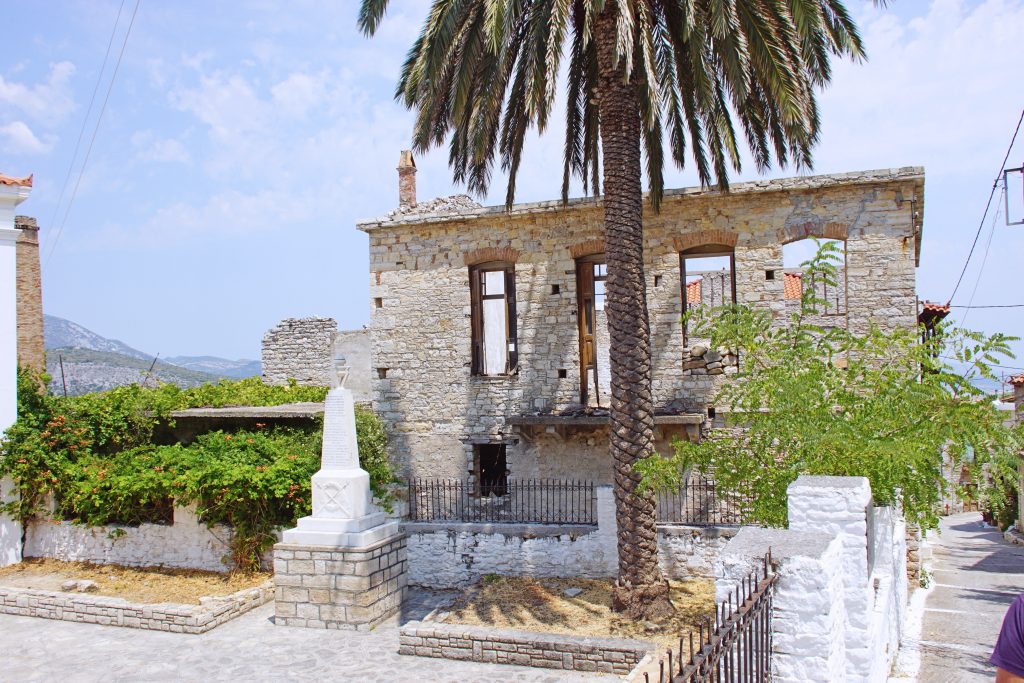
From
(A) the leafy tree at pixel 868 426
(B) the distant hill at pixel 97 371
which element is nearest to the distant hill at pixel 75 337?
(B) the distant hill at pixel 97 371

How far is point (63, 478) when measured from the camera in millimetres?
14117

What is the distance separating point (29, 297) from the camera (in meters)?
18.1

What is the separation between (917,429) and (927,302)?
13723 millimetres

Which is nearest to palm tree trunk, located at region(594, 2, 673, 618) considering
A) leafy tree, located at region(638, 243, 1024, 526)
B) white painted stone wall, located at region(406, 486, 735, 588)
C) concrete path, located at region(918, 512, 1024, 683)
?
leafy tree, located at region(638, 243, 1024, 526)

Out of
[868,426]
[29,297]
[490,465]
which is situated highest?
[29,297]

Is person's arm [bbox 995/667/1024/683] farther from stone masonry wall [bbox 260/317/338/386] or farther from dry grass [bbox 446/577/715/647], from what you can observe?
stone masonry wall [bbox 260/317/338/386]

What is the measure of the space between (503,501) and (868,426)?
8.33 m

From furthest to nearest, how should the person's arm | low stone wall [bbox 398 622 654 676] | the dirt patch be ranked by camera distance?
the dirt patch < low stone wall [bbox 398 622 654 676] < the person's arm

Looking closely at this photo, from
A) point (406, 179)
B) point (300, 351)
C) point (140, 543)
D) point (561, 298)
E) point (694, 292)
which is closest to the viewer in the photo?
point (140, 543)

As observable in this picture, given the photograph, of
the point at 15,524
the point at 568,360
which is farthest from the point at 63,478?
the point at 568,360

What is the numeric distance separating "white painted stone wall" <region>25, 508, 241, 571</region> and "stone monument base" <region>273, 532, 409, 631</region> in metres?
2.75

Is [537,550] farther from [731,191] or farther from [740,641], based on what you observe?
[740,641]

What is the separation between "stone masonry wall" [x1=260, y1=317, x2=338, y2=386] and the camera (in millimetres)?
21950

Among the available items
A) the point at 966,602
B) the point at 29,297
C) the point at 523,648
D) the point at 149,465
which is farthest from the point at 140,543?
the point at 966,602
